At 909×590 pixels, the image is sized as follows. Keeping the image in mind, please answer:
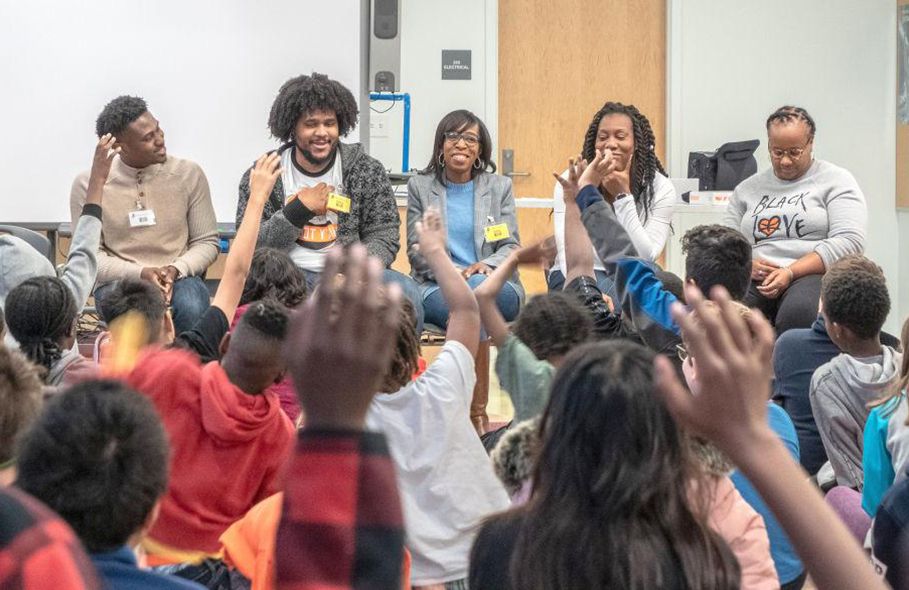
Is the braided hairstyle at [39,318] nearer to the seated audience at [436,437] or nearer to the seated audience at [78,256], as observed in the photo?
the seated audience at [78,256]

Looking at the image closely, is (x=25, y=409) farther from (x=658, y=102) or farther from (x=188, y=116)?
(x=658, y=102)

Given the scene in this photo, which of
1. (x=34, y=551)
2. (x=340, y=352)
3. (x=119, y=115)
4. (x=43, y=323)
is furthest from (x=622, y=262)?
(x=119, y=115)

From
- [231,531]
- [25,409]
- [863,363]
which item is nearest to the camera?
[25,409]

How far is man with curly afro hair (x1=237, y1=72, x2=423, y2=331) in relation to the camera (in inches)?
164

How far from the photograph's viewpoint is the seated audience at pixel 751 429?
2.48 ft

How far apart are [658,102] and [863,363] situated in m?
4.66

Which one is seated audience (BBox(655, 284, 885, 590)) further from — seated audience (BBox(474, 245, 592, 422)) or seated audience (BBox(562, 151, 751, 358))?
seated audience (BBox(562, 151, 751, 358))

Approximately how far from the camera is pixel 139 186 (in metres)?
4.33

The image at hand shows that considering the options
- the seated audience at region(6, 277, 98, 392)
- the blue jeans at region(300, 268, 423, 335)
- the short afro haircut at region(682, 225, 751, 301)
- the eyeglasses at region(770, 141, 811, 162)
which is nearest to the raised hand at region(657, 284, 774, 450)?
the seated audience at region(6, 277, 98, 392)

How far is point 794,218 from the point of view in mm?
4242

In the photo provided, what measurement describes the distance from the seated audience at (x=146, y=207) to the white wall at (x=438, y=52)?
2674 mm

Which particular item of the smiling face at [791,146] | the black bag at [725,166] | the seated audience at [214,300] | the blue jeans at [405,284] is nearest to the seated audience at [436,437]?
the seated audience at [214,300]

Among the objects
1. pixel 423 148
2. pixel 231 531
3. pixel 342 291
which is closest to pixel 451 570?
pixel 231 531

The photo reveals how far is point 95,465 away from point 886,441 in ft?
5.46
